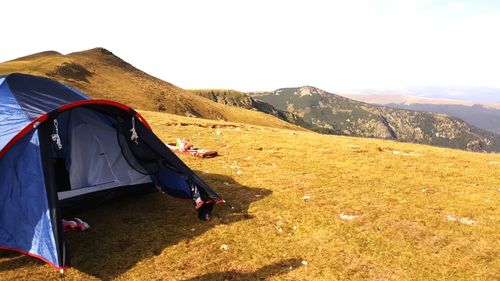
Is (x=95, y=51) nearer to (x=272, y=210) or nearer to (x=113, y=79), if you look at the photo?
(x=113, y=79)

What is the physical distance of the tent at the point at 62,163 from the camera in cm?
888

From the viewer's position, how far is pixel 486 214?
1283 centimetres

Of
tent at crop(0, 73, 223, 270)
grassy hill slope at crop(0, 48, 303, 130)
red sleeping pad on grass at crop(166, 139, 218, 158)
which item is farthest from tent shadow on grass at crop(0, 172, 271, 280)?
grassy hill slope at crop(0, 48, 303, 130)

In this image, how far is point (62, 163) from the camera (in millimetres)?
12180

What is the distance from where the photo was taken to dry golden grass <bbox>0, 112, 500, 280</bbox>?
29.0 ft

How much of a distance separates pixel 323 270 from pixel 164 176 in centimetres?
651

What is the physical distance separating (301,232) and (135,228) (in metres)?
4.74

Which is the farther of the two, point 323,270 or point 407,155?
point 407,155

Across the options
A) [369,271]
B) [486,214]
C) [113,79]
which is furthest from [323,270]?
[113,79]

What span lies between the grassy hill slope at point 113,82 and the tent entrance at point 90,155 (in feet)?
200

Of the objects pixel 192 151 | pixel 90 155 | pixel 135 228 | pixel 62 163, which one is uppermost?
pixel 90 155

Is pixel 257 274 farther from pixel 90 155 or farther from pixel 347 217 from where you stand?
pixel 90 155

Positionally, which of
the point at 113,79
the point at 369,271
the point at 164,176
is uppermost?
the point at 113,79

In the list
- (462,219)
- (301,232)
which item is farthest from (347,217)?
(462,219)
